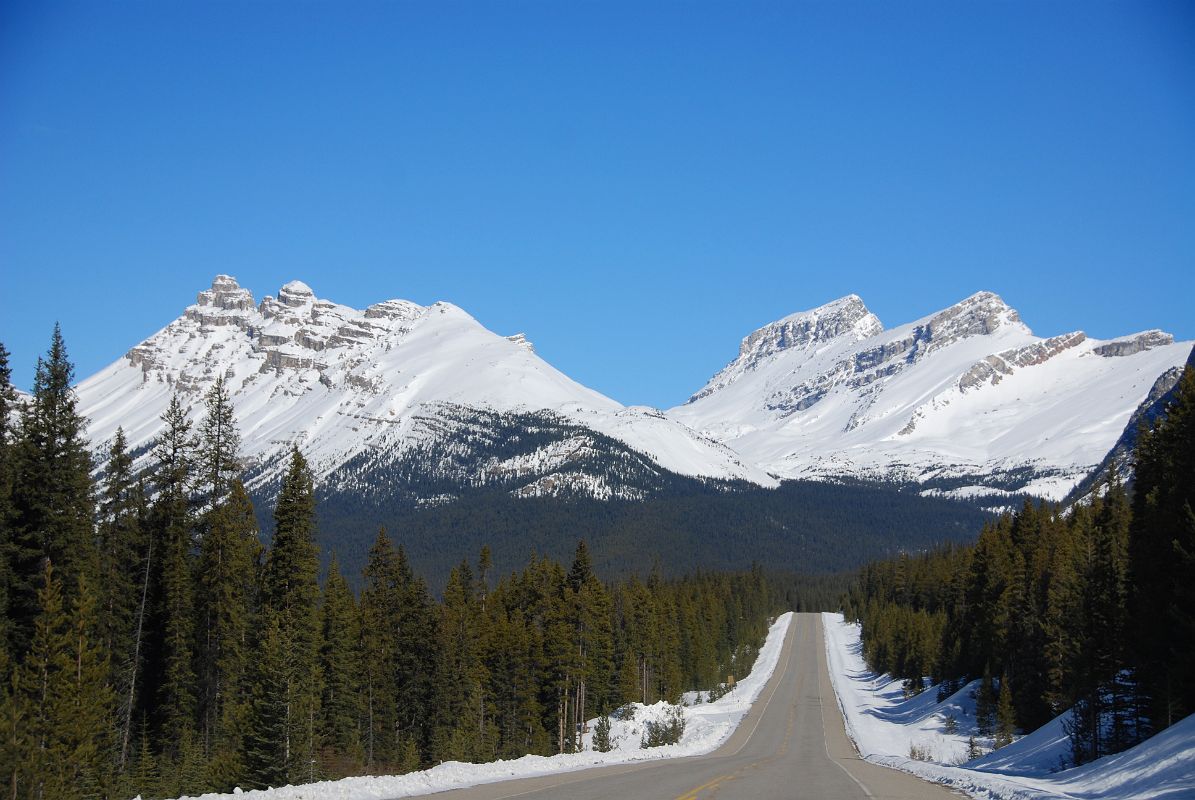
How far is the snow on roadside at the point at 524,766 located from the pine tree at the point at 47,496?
441 inches

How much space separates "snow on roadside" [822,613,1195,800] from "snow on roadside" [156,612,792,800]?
29.5 feet

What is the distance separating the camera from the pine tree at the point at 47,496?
111 feet

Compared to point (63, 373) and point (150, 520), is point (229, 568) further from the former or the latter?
point (63, 373)

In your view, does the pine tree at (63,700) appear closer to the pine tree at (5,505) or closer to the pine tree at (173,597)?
the pine tree at (5,505)

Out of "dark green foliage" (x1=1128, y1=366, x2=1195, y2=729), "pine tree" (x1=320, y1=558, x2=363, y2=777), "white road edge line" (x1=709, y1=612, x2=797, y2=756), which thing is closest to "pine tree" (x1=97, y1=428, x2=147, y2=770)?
"pine tree" (x1=320, y1=558, x2=363, y2=777)

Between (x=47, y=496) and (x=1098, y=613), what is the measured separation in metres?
40.3

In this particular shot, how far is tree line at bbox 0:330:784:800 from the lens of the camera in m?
32.1

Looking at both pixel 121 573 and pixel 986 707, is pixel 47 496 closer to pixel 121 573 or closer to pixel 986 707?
pixel 121 573

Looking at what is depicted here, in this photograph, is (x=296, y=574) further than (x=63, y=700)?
Yes

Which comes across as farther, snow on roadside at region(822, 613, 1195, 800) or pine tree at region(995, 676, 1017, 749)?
pine tree at region(995, 676, 1017, 749)

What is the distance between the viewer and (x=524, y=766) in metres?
29.9

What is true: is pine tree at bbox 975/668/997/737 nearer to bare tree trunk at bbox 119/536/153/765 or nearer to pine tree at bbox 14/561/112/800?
bare tree trunk at bbox 119/536/153/765


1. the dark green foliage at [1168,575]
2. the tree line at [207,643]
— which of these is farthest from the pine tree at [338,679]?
the dark green foliage at [1168,575]

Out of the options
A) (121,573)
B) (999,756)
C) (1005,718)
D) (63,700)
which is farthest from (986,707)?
(63,700)
